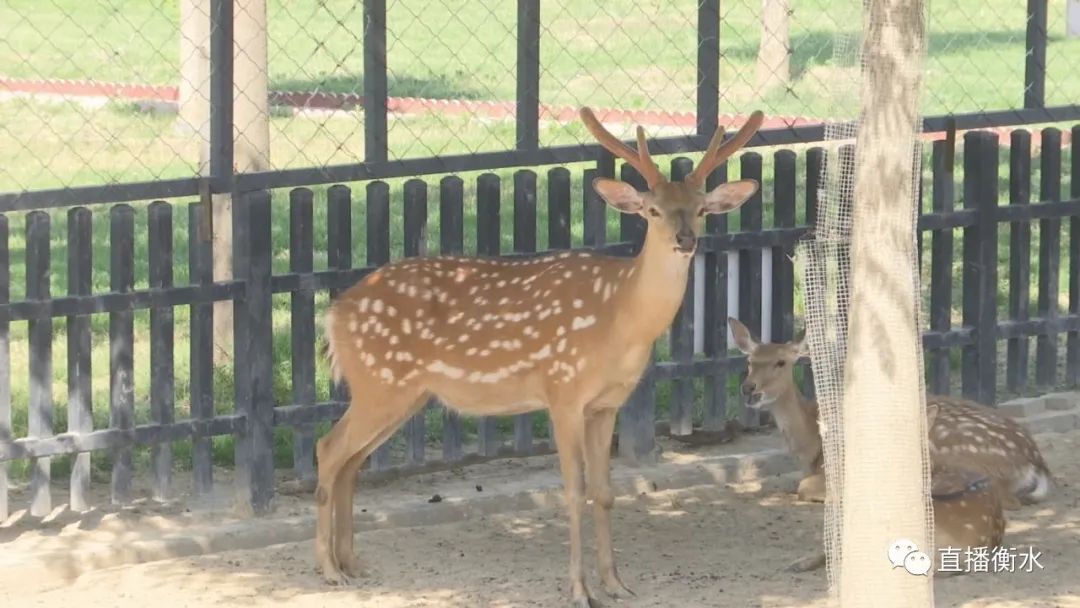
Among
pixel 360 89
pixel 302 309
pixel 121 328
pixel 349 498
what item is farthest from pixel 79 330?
pixel 360 89

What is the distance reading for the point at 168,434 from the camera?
28.0 ft

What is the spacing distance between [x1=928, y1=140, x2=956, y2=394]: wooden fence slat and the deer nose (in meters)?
3.01

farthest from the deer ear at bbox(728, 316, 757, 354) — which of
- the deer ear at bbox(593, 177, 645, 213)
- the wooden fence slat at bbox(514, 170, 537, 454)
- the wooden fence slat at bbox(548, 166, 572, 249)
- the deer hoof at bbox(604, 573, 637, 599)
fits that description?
the deer hoof at bbox(604, 573, 637, 599)

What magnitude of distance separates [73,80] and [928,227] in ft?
44.8

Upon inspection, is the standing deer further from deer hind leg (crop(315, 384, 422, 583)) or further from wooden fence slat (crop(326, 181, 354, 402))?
wooden fence slat (crop(326, 181, 354, 402))

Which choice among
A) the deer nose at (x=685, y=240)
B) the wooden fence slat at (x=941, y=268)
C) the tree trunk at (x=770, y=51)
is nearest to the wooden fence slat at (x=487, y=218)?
the deer nose at (x=685, y=240)

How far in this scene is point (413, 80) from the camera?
23.5 meters

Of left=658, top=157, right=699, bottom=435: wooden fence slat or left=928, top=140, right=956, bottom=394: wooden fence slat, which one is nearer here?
left=658, top=157, right=699, bottom=435: wooden fence slat

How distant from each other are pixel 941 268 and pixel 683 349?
5.08ft

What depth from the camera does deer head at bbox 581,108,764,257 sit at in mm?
7707

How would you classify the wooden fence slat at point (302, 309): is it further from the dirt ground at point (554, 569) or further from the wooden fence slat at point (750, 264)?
the wooden fence slat at point (750, 264)

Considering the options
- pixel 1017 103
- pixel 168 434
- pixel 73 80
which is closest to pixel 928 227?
pixel 168 434

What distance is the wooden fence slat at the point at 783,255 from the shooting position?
990 centimetres

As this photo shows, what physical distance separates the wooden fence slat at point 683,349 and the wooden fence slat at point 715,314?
83mm
